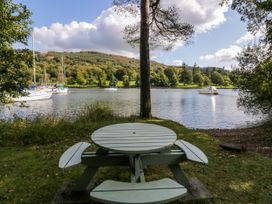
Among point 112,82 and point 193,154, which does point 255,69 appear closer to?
point 193,154

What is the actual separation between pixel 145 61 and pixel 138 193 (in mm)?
6375

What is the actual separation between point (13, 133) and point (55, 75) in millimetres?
46865

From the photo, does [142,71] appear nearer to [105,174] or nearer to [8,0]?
[8,0]

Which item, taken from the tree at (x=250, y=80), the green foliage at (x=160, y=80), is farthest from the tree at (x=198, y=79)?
the tree at (x=250, y=80)

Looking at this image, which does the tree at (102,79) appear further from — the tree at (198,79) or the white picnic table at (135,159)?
the white picnic table at (135,159)

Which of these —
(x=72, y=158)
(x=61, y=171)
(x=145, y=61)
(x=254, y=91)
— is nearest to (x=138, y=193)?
(x=72, y=158)

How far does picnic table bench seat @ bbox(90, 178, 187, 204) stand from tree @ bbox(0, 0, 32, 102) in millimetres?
3945

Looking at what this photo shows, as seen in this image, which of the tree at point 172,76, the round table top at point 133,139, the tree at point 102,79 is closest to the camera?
the round table top at point 133,139

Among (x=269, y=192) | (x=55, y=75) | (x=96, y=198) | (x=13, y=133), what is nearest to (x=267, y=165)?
(x=269, y=192)

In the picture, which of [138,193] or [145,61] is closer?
[138,193]

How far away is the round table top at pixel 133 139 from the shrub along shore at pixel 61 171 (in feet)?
2.45

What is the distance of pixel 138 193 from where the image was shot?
6.14ft

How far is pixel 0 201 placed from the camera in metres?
2.81

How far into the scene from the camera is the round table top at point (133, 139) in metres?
2.32
